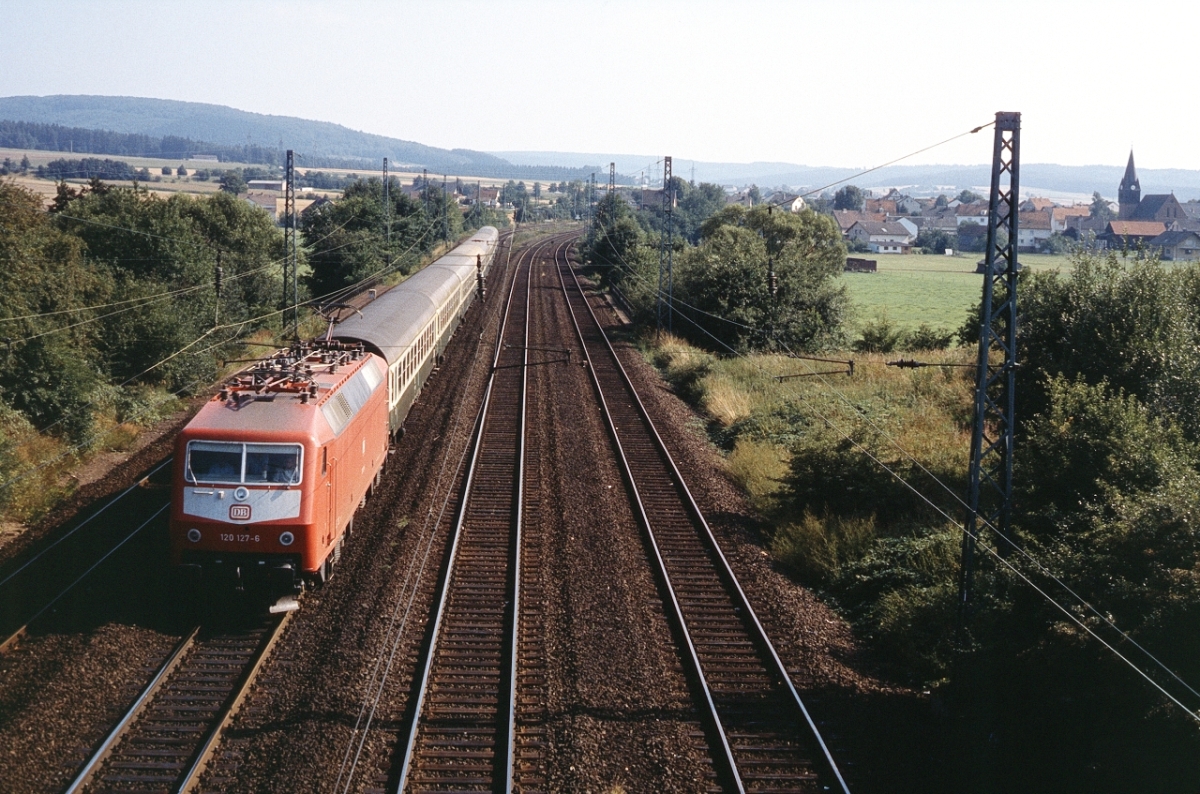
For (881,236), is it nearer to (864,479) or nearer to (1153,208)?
(1153,208)

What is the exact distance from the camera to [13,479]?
17.6 meters

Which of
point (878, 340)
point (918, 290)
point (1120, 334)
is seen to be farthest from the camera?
point (918, 290)

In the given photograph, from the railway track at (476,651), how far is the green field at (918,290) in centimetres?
2973

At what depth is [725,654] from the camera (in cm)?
1362

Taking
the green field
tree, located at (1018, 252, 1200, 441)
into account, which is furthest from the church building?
tree, located at (1018, 252, 1200, 441)

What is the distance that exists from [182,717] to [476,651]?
3.87 meters

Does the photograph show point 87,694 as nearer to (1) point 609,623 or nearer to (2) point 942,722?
(1) point 609,623

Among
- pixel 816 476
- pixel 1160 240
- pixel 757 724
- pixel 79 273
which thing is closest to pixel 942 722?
pixel 757 724

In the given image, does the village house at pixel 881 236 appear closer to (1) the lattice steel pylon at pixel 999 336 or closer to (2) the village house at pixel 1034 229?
(2) the village house at pixel 1034 229

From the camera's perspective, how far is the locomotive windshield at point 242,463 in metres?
13.4

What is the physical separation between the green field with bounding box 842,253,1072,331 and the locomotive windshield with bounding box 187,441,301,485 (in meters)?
36.6

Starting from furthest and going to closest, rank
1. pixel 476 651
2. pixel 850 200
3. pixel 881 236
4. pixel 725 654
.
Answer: pixel 850 200 → pixel 881 236 → pixel 725 654 → pixel 476 651

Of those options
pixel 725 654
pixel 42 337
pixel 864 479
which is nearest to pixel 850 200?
pixel 864 479

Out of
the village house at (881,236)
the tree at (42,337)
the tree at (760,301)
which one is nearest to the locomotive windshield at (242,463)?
the tree at (42,337)
